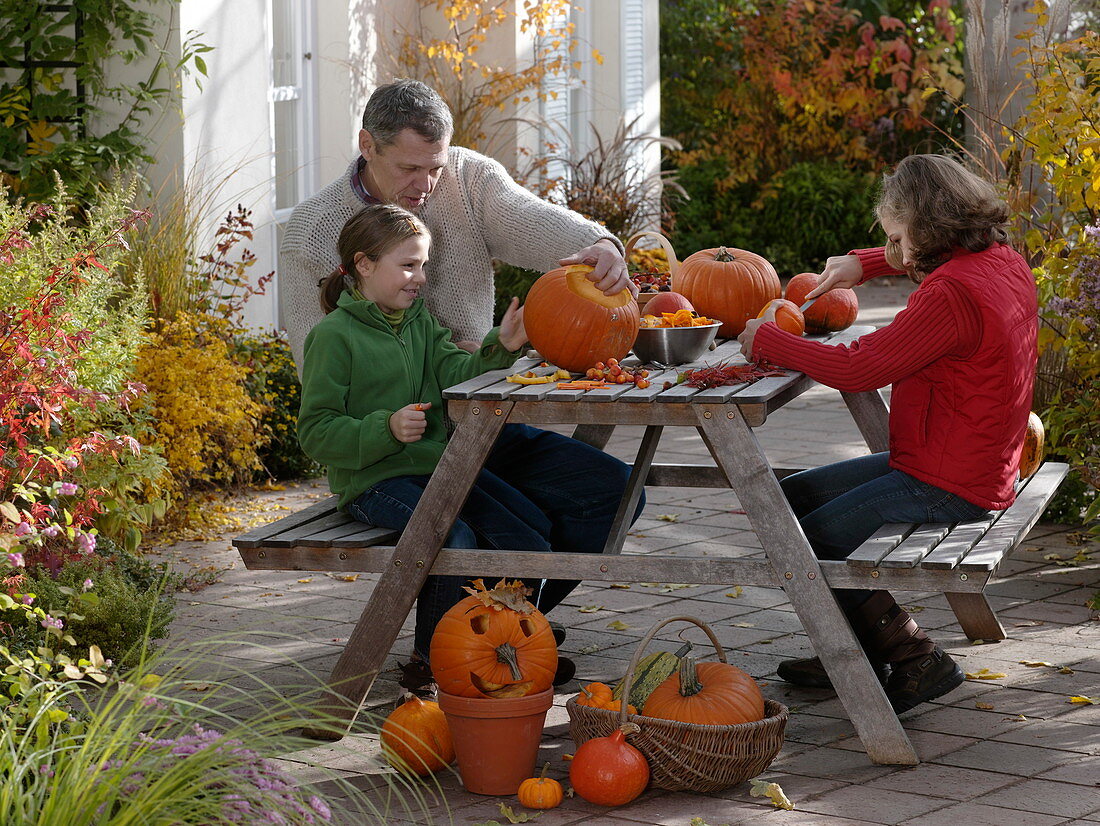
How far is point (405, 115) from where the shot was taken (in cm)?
410

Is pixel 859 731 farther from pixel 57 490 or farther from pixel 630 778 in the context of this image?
pixel 57 490

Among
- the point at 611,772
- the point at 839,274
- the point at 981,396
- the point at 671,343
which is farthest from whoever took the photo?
the point at 839,274

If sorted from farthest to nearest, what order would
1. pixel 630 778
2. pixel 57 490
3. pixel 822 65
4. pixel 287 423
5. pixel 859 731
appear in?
1. pixel 822 65
2. pixel 287 423
3. pixel 57 490
4. pixel 859 731
5. pixel 630 778

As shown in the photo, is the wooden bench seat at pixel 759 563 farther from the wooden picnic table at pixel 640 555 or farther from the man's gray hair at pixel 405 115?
the man's gray hair at pixel 405 115

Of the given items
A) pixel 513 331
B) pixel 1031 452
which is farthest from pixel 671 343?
pixel 1031 452

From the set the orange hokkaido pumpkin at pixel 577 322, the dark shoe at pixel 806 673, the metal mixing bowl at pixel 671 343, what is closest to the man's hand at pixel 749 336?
the metal mixing bowl at pixel 671 343

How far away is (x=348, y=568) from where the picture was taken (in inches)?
148

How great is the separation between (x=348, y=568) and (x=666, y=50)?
42.0 feet

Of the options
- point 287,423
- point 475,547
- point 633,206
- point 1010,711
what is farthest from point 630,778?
point 633,206

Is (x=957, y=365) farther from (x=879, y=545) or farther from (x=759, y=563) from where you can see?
(x=759, y=563)

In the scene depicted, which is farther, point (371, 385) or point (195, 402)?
point (195, 402)

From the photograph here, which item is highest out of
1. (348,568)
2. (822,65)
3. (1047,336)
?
(822,65)

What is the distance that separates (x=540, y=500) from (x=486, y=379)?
60cm

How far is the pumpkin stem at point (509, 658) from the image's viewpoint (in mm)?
3388
